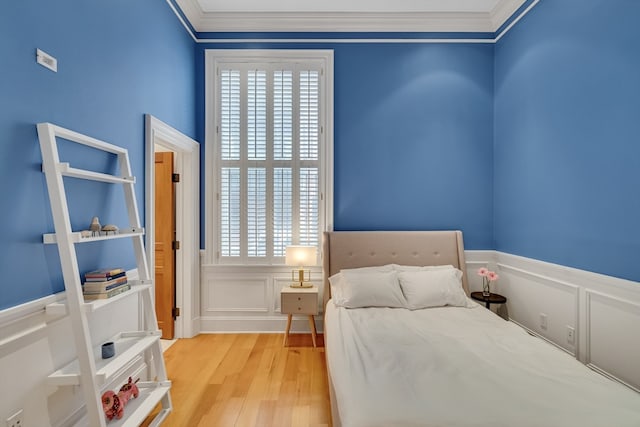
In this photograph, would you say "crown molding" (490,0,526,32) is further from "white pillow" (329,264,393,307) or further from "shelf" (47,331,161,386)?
"shelf" (47,331,161,386)

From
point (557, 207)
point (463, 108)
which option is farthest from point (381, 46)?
point (557, 207)

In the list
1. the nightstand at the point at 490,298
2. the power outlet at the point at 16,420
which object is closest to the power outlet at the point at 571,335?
the nightstand at the point at 490,298

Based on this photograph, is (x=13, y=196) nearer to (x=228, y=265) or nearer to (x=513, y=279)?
(x=228, y=265)

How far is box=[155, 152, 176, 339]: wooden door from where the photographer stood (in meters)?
3.42

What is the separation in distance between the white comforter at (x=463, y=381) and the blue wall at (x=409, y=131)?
150 cm

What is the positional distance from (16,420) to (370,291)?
240 centimetres

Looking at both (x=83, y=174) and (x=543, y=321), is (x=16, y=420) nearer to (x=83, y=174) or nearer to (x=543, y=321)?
(x=83, y=174)

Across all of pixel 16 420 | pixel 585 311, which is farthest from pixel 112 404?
pixel 585 311

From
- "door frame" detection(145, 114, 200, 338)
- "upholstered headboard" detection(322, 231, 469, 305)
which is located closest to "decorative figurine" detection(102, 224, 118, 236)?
"door frame" detection(145, 114, 200, 338)

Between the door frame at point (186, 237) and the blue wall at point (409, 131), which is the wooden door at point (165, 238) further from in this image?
the blue wall at point (409, 131)

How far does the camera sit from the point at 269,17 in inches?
138

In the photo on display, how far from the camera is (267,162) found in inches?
143

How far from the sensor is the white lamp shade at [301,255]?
10.9ft

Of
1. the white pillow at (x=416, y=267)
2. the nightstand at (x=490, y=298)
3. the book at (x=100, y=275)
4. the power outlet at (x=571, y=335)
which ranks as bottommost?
the power outlet at (x=571, y=335)
